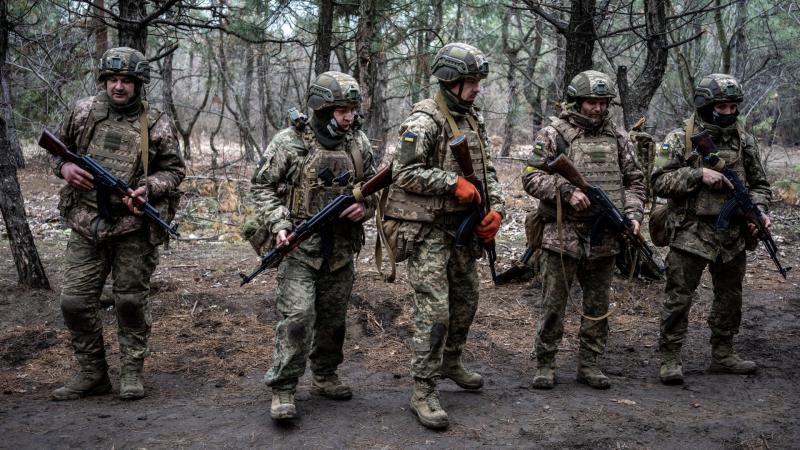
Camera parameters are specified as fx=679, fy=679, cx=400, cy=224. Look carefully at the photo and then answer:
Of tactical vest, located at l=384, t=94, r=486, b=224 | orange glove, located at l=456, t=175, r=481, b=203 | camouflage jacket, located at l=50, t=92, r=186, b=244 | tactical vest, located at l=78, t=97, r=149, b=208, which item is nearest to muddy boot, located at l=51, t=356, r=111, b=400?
camouflage jacket, located at l=50, t=92, r=186, b=244

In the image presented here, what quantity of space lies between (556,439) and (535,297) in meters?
3.38

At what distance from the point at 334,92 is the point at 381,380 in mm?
2433

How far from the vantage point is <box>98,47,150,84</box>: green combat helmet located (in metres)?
4.74

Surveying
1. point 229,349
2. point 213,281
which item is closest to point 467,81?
point 229,349

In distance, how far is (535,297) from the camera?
759cm

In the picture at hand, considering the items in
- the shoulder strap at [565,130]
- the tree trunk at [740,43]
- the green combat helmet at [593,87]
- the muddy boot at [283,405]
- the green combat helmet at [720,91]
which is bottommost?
the muddy boot at [283,405]

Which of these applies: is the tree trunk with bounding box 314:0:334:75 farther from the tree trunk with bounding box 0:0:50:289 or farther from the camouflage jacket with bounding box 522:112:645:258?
the camouflage jacket with bounding box 522:112:645:258

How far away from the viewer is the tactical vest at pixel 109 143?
484cm

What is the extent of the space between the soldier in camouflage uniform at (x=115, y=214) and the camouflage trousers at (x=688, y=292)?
4004mm

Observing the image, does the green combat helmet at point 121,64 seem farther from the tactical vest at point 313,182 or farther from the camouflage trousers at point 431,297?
the camouflage trousers at point 431,297

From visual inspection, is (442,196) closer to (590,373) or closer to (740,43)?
(590,373)

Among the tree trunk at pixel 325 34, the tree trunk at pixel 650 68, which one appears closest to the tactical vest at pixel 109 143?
the tree trunk at pixel 325 34

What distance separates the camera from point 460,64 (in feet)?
14.8

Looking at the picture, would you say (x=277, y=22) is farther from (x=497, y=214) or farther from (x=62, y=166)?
(x=497, y=214)
